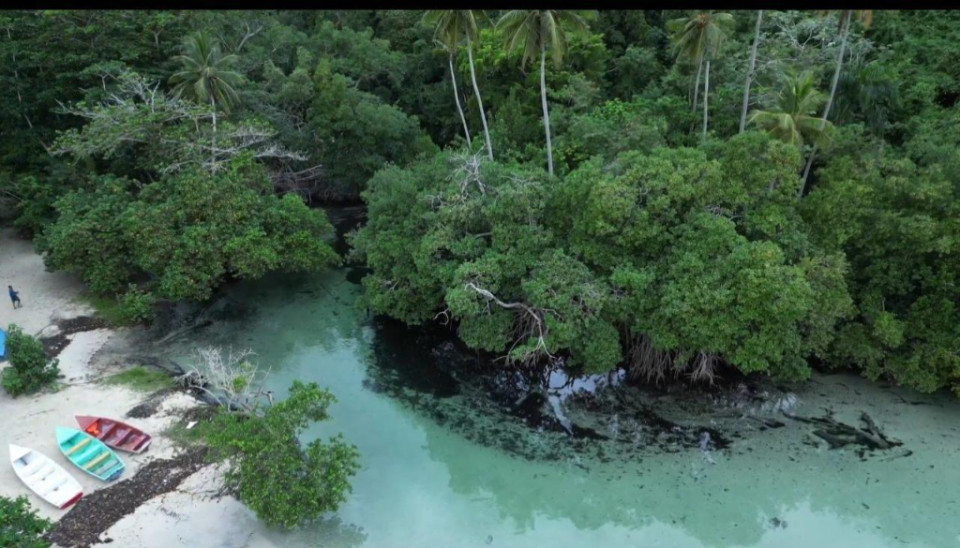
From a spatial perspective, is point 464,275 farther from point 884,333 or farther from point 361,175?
point 361,175

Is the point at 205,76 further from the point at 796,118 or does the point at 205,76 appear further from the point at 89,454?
the point at 796,118

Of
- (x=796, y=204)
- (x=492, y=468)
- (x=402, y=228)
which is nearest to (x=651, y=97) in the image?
(x=796, y=204)

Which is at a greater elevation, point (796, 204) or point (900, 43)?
point (900, 43)

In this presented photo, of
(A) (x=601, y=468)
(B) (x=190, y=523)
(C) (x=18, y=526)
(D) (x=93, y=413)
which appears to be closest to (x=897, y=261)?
(A) (x=601, y=468)

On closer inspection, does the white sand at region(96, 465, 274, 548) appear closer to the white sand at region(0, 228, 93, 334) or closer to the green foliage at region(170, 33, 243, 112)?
the white sand at region(0, 228, 93, 334)

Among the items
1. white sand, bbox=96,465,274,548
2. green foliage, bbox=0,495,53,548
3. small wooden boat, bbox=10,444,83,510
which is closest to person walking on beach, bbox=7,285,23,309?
small wooden boat, bbox=10,444,83,510

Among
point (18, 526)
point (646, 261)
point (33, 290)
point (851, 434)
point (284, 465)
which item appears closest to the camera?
point (18, 526)

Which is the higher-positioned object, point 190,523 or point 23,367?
point 23,367
